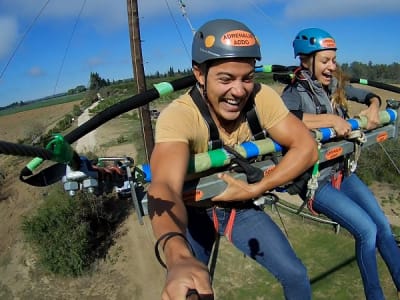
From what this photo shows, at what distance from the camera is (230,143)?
2.85m

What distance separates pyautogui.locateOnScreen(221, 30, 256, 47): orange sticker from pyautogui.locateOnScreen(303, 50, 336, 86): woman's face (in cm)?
155

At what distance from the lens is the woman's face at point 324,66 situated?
395cm

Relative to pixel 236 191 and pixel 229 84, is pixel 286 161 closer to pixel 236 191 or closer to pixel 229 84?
pixel 236 191

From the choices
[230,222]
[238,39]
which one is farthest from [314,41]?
[230,222]

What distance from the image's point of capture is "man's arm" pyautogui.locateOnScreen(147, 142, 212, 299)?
125 cm

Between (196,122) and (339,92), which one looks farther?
(339,92)

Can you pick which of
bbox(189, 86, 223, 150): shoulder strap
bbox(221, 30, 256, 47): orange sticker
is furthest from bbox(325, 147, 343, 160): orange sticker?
bbox(221, 30, 256, 47): orange sticker

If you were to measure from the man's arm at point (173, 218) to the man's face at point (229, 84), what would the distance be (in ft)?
1.57

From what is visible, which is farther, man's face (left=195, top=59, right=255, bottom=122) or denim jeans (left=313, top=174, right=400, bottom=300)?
denim jeans (left=313, top=174, right=400, bottom=300)

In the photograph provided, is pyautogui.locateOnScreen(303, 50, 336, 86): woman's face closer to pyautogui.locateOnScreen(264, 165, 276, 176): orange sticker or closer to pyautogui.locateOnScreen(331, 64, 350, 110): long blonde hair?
pyautogui.locateOnScreen(331, 64, 350, 110): long blonde hair

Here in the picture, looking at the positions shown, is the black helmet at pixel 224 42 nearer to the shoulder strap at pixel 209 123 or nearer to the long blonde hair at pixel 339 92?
the shoulder strap at pixel 209 123

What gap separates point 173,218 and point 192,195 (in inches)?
24.8

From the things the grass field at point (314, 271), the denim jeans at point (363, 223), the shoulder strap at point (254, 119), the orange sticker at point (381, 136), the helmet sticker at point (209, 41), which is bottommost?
the grass field at point (314, 271)

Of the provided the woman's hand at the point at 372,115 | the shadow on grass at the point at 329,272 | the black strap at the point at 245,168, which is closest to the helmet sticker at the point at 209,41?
the black strap at the point at 245,168
